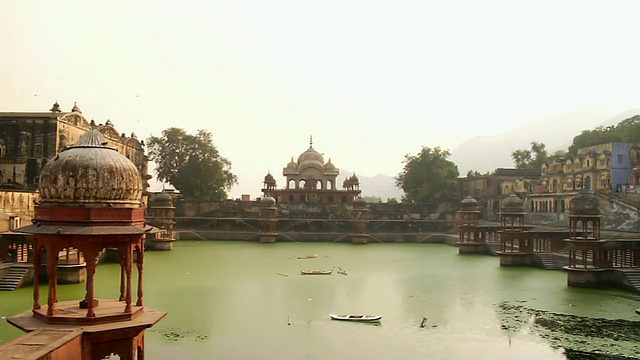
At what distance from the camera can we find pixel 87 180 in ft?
29.2

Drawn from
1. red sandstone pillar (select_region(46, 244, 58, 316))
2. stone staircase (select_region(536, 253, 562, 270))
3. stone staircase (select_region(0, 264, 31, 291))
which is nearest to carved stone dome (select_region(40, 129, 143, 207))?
red sandstone pillar (select_region(46, 244, 58, 316))

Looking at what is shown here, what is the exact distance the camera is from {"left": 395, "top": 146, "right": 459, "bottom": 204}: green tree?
53125mm

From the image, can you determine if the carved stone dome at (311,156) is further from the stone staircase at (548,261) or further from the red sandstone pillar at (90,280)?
the red sandstone pillar at (90,280)

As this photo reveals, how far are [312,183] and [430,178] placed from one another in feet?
36.4

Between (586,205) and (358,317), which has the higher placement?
(586,205)

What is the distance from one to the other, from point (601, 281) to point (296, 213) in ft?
93.1

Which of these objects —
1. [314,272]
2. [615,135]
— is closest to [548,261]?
[314,272]

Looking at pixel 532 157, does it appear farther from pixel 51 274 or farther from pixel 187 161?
pixel 51 274

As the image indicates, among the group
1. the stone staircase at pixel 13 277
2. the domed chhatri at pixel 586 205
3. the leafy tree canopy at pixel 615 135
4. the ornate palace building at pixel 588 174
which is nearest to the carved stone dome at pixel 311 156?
the ornate palace building at pixel 588 174

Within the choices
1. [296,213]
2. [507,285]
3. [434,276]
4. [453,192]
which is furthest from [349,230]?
[507,285]

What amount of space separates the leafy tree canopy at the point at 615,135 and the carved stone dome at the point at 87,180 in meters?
43.9

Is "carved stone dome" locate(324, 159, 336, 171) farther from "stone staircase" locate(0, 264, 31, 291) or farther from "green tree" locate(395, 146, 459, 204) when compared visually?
"stone staircase" locate(0, 264, 31, 291)

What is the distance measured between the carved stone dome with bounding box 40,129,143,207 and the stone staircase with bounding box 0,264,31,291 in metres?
11.7

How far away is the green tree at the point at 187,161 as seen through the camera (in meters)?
51.1
